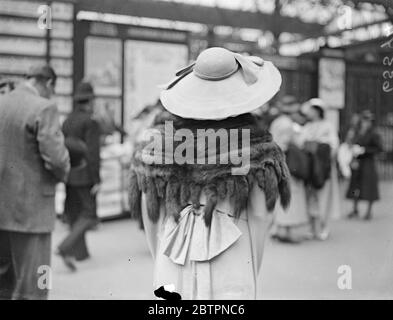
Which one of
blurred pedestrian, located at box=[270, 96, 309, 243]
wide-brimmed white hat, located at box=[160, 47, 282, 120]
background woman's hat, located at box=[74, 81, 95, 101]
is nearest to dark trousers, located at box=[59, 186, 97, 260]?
background woman's hat, located at box=[74, 81, 95, 101]

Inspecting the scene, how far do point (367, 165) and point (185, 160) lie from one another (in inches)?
295

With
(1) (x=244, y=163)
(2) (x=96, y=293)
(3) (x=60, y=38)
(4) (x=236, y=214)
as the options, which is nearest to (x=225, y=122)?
(1) (x=244, y=163)

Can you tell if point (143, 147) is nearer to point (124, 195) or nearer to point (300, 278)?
point (300, 278)

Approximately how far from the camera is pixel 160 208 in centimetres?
292

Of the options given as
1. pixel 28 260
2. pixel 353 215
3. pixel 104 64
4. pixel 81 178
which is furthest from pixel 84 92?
pixel 353 215

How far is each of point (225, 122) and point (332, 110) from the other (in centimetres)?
973

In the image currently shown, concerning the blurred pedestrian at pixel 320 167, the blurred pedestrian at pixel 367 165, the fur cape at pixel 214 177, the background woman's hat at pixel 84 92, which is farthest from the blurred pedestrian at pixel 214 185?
the blurred pedestrian at pixel 367 165

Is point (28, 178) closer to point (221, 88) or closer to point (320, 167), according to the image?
point (221, 88)

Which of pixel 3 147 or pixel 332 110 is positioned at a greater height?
pixel 332 110

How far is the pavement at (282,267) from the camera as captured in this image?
5.44 metres

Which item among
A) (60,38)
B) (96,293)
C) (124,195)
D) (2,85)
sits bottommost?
(96,293)

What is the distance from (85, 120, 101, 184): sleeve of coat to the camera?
21.6ft

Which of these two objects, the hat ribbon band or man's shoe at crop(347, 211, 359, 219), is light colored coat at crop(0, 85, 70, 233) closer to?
the hat ribbon band

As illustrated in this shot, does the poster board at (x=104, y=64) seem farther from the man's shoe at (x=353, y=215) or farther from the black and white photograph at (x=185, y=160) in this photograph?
the man's shoe at (x=353, y=215)
